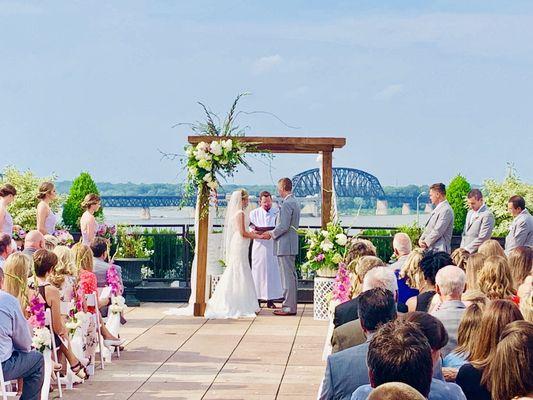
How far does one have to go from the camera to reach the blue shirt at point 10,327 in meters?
7.16

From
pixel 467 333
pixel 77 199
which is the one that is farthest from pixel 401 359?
pixel 77 199

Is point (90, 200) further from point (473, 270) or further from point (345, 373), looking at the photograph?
point (345, 373)

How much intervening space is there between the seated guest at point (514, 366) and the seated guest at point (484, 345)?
0.59 metres

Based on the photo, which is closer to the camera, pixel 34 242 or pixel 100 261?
pixel 34 242

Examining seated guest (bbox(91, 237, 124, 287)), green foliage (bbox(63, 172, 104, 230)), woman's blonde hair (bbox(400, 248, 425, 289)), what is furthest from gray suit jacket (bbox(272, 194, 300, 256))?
woman's blonde hair (bbox(400, 248, 425, 289))

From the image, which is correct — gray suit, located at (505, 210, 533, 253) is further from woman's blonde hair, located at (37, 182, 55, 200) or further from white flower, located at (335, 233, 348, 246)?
woman's blonde hair, located at (37, 182, 55, 200)

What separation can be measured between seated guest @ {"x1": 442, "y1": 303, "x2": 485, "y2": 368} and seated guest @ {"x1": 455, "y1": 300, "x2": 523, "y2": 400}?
0.20 ft

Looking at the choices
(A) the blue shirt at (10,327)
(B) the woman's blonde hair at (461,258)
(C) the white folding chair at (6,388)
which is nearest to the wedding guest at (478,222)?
(B) the woman's blonde hair at (461,258)

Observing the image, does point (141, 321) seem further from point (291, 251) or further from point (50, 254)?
point (50, 254)

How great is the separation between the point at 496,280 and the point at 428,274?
28.1 inches

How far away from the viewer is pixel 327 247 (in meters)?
13.7

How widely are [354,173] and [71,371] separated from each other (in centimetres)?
6808

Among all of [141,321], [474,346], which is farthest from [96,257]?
[474,346]

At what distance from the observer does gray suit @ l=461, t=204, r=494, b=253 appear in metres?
13.1
